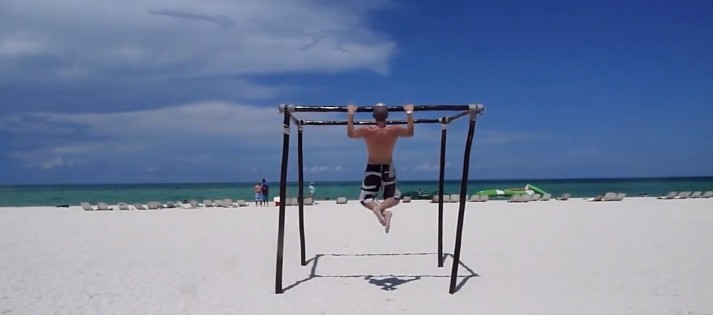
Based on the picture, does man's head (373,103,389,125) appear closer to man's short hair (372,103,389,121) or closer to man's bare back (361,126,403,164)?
man's short hair (372,103,389,121)

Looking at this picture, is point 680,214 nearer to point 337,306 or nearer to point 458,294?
point 458,294

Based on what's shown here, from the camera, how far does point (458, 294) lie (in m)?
7.69

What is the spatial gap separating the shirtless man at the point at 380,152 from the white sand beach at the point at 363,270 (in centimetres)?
127

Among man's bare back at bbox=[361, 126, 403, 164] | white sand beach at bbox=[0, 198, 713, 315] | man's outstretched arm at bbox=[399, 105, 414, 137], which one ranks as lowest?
white sand beach at bbox=[0, 198, 713, 315]

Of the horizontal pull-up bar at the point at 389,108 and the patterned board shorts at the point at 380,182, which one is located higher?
the horizontal pull-up bar at the point at 389,108

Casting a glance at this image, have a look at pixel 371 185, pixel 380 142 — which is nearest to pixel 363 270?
pixel 371 185

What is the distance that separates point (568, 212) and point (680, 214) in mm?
3655

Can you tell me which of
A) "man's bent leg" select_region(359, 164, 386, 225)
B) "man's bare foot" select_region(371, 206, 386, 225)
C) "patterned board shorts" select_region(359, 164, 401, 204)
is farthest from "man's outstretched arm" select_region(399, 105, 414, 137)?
"man's bare foot" select_region(371, 206, 386, 225)

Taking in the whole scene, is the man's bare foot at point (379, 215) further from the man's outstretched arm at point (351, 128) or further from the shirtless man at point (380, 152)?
the man's outstretched arm at point (351, 128)

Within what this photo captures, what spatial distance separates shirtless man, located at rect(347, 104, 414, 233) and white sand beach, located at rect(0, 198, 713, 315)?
1.27 meters

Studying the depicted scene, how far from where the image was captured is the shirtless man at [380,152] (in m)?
7.61

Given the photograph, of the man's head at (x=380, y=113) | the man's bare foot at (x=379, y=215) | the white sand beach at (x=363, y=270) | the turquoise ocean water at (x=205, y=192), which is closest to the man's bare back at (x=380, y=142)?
the man's head at (x=380, y=113)

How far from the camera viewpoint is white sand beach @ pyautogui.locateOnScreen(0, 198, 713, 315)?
23.5 feet

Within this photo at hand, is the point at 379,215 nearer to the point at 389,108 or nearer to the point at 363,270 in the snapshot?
the point at 389,108
